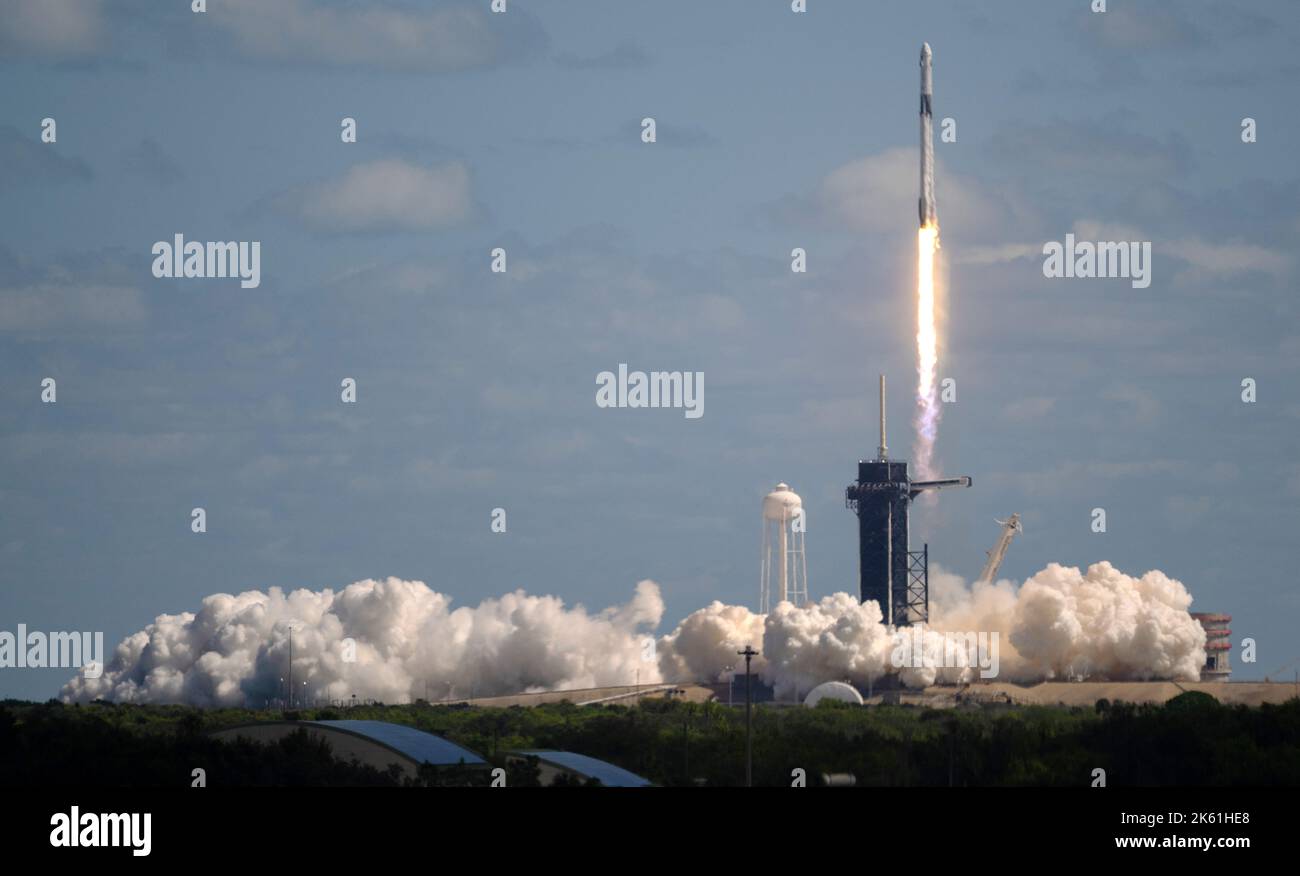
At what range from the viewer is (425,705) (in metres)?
174

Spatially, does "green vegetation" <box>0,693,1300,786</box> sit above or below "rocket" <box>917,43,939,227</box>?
below

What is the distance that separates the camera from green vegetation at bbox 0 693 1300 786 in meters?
105

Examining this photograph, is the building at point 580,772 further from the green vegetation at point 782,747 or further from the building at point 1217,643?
the building at point 1217,643

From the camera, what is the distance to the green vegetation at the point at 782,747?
343ft
